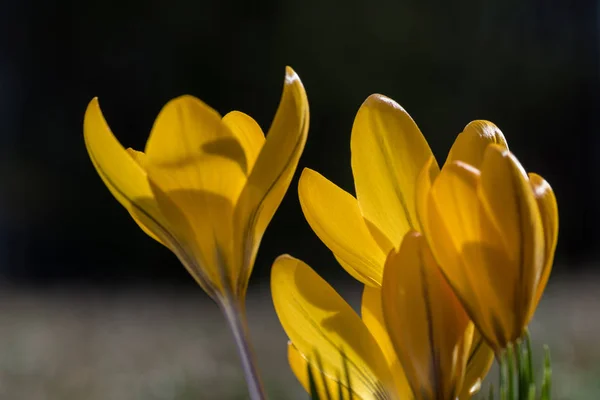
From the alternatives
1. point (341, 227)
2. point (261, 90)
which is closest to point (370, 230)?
point (341, 227)

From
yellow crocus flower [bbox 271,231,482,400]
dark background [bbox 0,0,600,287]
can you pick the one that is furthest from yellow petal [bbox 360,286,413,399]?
dark background [bbox 0,0,600,287]

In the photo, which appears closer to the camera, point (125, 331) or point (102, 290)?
point (125, 331)

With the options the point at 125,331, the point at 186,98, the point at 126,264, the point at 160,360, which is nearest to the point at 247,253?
the point at 186,98

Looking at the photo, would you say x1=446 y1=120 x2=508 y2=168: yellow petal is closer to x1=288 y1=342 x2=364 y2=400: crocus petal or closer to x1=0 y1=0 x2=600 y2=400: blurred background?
x1=288 y1=342 x2=364 y2=400: crocus petal

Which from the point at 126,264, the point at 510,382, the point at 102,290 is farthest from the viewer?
the point at 126,264

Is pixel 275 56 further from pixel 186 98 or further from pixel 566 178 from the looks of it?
pixel 186 98

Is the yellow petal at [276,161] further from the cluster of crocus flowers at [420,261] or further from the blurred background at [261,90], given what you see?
the blurred background at [261,90]

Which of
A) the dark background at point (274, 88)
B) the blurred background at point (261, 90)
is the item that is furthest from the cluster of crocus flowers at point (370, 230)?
Result: the dark background at point (274, 88)
